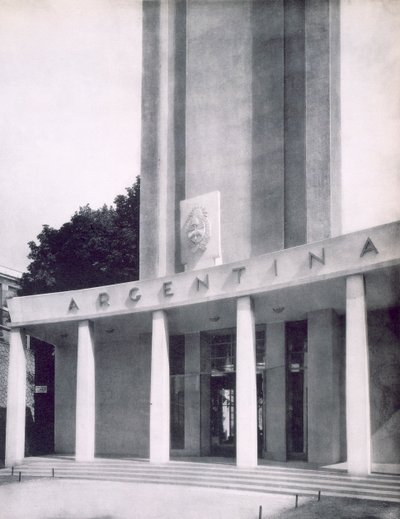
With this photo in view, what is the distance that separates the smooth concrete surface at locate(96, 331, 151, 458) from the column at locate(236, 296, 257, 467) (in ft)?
22.0

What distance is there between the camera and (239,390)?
1998 centimetres

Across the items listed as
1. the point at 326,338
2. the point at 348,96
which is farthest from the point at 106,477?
the point at 348,96

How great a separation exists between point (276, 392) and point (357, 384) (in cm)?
592

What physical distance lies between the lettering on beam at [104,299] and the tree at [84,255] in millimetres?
12304

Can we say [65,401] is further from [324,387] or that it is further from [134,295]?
[324,387]

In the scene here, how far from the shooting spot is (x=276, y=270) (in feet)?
63.9

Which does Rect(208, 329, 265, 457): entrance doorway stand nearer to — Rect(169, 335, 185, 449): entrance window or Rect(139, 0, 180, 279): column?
Rect(169, 335, 185, 449): entrance window

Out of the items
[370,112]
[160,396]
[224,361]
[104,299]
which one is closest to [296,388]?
[224,361]

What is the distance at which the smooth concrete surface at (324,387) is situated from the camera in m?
20.9

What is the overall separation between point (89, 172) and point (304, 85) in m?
7.35

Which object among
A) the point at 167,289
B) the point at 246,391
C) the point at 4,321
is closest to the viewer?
the point at 246,391

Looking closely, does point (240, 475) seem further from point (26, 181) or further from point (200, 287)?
point (26, 181)

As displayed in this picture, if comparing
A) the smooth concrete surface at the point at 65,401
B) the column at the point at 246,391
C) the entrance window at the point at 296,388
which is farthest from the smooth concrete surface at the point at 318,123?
the smooth concrete surface at the point at 65,401

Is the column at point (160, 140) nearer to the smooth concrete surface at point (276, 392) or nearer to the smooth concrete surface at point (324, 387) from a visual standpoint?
the smooth concrete surface at point (276, 392)
